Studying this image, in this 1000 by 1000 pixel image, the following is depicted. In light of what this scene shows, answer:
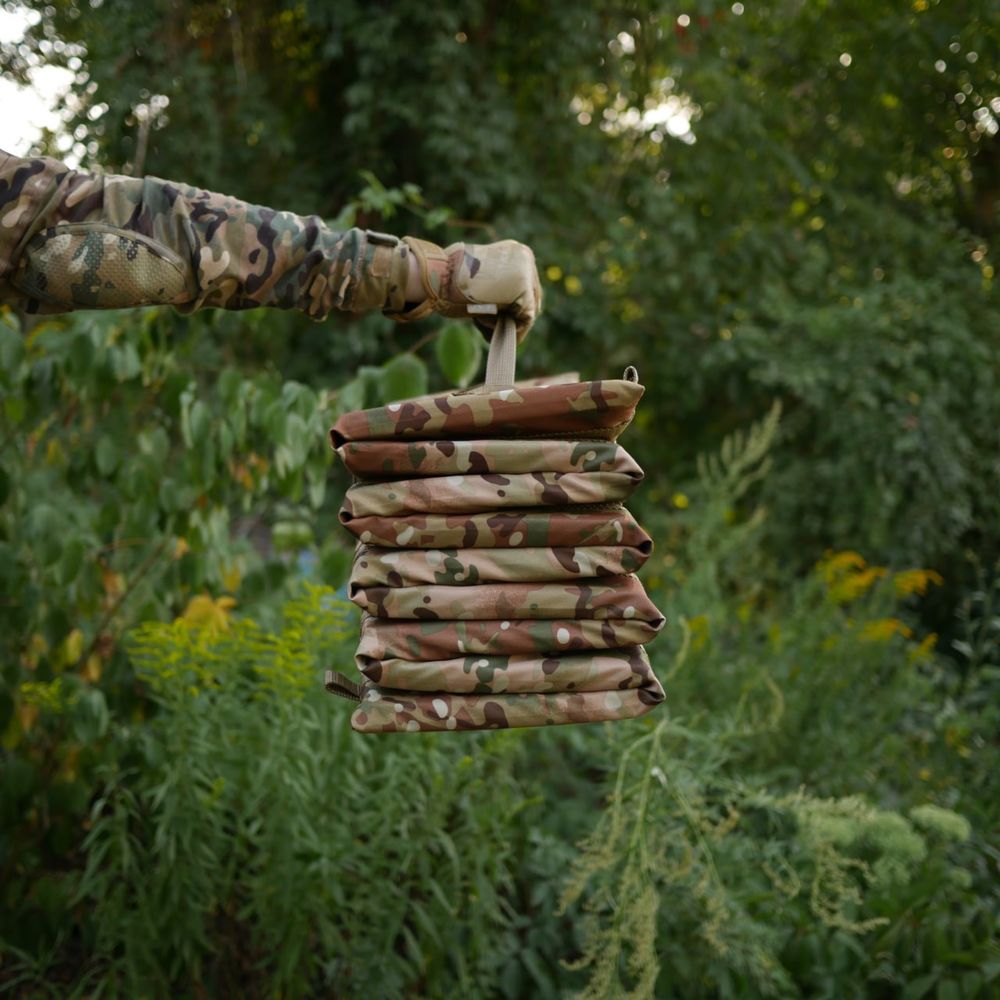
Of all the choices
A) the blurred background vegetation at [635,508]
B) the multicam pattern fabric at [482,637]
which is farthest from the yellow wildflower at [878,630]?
the multicam pattern fabric at [482,637]

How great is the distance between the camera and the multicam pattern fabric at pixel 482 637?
1.33 metres

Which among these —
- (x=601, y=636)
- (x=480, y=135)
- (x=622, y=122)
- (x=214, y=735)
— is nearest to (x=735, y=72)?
(x=622, y=122)

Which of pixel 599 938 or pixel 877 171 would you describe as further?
pixel 877 171

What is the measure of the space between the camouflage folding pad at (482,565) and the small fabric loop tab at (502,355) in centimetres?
21

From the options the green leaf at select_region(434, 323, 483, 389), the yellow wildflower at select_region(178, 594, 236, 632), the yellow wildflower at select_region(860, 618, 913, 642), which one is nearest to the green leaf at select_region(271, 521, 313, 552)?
the yellow wildflower at select_region(178, 594, 236, 632)

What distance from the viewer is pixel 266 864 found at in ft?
7.11

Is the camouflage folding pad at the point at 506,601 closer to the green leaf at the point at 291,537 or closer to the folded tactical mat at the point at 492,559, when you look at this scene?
the folded tactical mat at the point at 492,559

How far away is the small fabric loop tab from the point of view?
139 centimetres

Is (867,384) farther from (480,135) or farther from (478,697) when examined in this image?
(478,697)

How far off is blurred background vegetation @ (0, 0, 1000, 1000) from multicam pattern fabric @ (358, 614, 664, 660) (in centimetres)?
81

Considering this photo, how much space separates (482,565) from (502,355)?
10.7 inches

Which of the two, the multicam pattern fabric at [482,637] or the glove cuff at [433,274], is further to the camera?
the glove cuff at [433,274]

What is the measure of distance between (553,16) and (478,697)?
4699 millimetres

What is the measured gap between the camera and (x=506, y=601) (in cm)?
133
